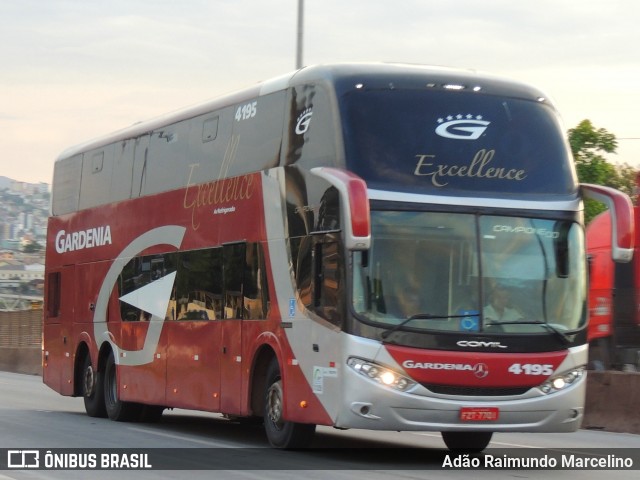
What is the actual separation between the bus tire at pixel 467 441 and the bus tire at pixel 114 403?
680cm

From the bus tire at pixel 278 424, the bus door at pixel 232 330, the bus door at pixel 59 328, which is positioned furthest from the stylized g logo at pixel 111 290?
the bus tire at pixel 278 424

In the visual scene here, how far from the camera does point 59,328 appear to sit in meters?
24.5

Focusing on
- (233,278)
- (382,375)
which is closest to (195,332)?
(233,278)

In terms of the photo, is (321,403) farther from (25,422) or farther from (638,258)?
(638,258)

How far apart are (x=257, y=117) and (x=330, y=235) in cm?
315

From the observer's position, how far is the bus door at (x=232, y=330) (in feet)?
55.2

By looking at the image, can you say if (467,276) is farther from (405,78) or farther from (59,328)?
(59,328)

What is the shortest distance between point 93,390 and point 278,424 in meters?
7.58

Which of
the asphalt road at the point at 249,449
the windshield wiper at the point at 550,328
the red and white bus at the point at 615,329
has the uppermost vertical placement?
the red and white bus at the point at 615,329

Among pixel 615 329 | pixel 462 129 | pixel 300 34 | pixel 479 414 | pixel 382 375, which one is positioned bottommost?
pixel 479 414

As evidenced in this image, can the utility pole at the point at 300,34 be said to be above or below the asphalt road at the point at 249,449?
above

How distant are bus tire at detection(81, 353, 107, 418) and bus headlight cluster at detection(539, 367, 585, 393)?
392 inches

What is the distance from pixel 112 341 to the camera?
71.4 ft

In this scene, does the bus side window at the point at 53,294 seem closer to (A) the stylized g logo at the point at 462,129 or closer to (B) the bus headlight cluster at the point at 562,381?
(A) the stylized g logo at the point at 462,129
